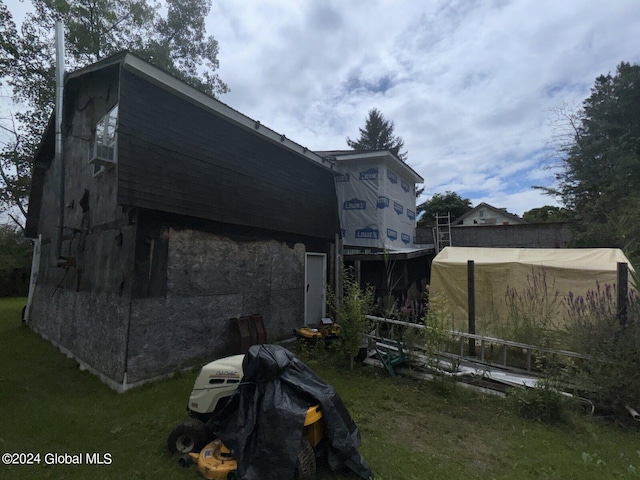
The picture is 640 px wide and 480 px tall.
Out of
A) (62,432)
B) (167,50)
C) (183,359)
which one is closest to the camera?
(62,432)

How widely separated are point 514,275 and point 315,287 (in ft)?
15.0

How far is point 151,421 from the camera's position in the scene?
365 cm

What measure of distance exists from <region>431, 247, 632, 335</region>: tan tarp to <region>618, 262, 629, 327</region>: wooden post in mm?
1360

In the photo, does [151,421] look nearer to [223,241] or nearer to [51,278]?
[223,241]

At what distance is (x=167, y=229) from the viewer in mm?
5105

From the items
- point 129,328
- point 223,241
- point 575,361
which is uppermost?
point 223,241

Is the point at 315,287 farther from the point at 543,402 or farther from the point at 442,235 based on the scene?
the point at 442,235

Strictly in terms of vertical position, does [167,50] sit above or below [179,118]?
above

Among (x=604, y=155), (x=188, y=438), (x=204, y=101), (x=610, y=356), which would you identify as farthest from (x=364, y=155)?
(x=604, y=155)

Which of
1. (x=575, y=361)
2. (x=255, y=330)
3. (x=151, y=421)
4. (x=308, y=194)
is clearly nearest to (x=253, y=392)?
(x=151, y=421)

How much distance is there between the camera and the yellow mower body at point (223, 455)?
250 cm

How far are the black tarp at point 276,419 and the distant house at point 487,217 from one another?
2842 cm

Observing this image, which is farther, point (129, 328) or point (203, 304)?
point (203, 304)

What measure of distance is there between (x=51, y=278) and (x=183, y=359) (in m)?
6.03
